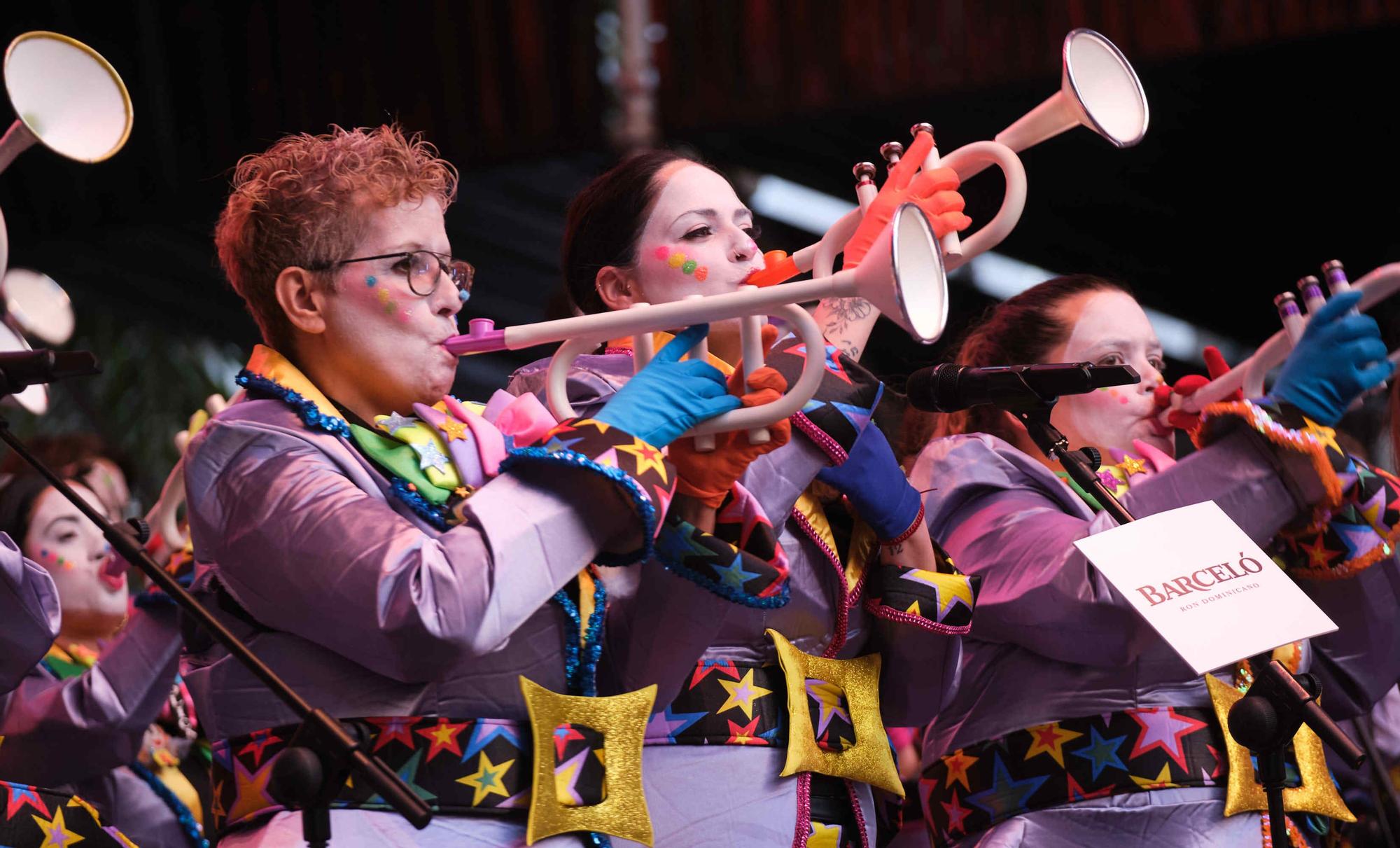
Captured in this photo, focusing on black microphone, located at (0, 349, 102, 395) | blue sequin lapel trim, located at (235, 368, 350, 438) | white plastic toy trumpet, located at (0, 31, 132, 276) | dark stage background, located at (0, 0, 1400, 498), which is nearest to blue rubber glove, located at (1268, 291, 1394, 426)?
blue sequin lapel trim, located at (235, 368, 350, 438)

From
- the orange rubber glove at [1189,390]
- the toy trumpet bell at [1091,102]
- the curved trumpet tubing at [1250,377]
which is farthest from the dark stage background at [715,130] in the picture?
the toy trumpet bell at [1091,102]

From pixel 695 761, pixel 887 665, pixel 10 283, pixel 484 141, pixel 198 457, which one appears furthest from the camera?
pixel 484 141

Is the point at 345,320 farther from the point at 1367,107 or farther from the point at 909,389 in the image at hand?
the point at 1367,107

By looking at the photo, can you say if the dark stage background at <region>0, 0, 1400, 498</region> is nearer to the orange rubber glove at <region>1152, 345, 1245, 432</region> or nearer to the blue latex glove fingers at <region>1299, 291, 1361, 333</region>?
the orange rubber glove at <region>1152, 345, 1245, 432</region>

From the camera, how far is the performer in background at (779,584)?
2035 millimetres

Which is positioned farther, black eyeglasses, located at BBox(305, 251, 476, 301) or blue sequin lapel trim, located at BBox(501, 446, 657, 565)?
black eyeglasses, located at BBox(305, 251, 476, 301)

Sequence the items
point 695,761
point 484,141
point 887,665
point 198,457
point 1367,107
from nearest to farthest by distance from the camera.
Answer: point 198,457 < point 695,761 < point 887,665 < point 1367,107 < point 484,141

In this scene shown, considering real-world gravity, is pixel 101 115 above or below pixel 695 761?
above

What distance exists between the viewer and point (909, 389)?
2143mm

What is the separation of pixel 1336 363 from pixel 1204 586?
0.61 metres

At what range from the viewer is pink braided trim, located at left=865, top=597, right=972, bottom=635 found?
2.24 metres

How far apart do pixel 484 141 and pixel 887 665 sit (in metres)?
4.09

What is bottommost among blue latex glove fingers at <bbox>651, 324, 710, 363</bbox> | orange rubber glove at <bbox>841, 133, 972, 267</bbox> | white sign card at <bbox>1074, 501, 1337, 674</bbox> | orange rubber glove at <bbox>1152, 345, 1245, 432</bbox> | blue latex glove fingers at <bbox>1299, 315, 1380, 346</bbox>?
orange rubber glove at <bbox>1152, 345, 1245, 432</bbox>

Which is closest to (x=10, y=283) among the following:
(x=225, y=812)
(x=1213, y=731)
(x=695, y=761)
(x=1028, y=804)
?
(x=225, y=812)
